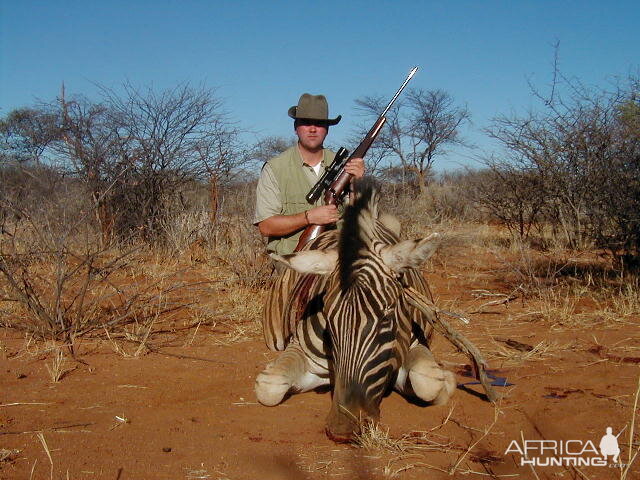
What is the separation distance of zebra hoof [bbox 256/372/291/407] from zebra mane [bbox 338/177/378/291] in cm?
81

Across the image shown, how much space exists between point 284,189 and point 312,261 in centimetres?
207

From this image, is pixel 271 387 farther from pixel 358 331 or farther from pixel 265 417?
pixel 358 331

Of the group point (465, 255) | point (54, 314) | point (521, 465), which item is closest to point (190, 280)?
point (54, 314)

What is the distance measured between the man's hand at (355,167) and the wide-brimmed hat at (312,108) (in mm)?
509

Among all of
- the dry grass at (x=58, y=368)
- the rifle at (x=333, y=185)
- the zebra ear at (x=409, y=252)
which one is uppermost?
the rifle at (x=333, y=185)

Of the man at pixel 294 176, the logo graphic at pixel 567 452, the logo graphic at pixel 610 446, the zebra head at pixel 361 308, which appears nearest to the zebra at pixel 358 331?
the zebra head at pixel 361 308

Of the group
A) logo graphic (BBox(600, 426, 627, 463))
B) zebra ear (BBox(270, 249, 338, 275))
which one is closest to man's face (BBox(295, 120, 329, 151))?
zebra ear (BBox(270, 249, 338, 275))

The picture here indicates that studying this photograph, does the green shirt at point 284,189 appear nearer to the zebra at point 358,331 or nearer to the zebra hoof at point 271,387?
the zebra at point 358,331

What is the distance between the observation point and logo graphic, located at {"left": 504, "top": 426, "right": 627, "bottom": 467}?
102 inches

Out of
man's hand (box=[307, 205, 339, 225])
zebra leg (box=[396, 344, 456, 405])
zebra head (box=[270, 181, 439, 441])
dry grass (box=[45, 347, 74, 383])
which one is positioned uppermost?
man's hand (box=[307, 205, 339, 225])

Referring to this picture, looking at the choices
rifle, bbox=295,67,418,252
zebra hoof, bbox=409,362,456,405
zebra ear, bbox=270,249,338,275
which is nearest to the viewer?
zebra ear, bbox=270,249,338,275

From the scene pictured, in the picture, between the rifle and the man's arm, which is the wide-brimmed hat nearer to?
the rifle

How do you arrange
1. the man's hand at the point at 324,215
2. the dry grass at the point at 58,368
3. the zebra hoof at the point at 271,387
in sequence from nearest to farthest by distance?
the zebra hoof at the point at 271,387
the dry grass at the point at 58,368
the man's hand at the point at 324,215

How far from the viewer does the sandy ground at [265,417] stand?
8.49 ft
